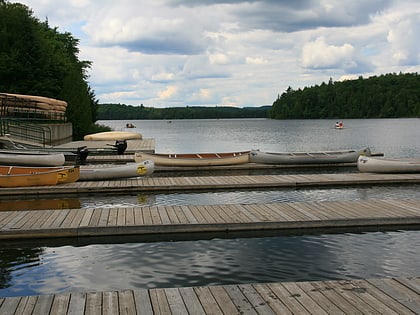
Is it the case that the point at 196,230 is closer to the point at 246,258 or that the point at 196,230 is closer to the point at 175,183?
the point at 246,258

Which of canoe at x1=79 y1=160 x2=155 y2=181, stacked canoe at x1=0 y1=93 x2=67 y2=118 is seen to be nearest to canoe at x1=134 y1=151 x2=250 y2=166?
canoe at x1=79 y1=160 x2=155 y2=181

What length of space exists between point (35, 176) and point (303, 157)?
13613 millimetres

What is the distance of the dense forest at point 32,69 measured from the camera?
48.5 m

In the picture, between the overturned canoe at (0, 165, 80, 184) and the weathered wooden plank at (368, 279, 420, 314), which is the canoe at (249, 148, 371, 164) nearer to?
the overturned canoe at (0, 165, 80, 184)

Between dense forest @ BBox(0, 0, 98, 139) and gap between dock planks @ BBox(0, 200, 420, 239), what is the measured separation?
40497mm

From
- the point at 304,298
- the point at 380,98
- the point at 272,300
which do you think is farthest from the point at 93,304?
the point at 380,98

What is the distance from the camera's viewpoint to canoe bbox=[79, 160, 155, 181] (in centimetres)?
1816

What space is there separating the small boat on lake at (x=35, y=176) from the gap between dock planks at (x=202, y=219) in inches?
184

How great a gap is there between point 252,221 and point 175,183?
683 cm

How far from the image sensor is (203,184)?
17.1 meters

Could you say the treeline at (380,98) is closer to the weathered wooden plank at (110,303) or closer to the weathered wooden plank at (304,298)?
the weathered wooden plank at (304,298)

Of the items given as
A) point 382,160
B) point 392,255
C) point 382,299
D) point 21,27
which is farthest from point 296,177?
point 21,27

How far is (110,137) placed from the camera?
41.9m

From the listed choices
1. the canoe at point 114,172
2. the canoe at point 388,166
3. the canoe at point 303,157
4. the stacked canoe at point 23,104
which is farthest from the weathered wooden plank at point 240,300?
the stacked canoe at point 23,104
